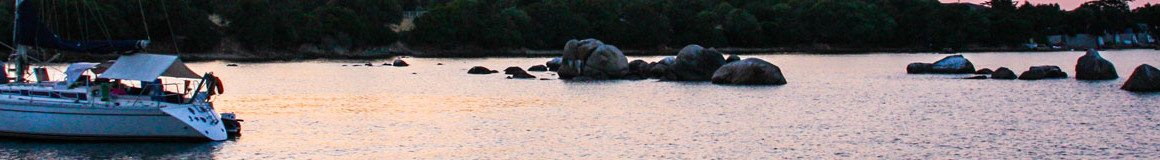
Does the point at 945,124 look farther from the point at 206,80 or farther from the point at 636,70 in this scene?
the point at 636,70

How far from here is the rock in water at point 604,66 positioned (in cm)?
7888

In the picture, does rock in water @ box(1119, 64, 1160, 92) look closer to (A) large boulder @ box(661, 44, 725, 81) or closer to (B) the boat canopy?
(A) large boulder @ box(661, 44, 725, 81)

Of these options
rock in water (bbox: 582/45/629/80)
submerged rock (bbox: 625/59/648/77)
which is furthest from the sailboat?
submerged rock (bbox: 625/59/648/77)

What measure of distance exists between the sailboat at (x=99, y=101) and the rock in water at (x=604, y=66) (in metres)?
45.1

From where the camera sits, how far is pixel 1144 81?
199ft

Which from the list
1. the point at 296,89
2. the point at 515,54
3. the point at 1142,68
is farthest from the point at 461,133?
the point at 515,54

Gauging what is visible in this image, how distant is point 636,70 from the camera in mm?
82750

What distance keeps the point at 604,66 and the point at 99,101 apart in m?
48.3

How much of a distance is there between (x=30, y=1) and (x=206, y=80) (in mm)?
5426

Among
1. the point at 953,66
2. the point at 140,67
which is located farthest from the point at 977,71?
the point at 140,67

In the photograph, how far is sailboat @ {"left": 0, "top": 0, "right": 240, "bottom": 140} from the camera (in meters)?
32.6

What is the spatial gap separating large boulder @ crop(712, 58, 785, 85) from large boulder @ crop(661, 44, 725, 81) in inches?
142

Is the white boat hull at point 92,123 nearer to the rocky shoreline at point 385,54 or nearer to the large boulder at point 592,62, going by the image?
the large boulder at point 592,62

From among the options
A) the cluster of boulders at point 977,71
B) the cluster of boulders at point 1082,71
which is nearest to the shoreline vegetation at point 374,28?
the cluster of boulders at point 977,71
